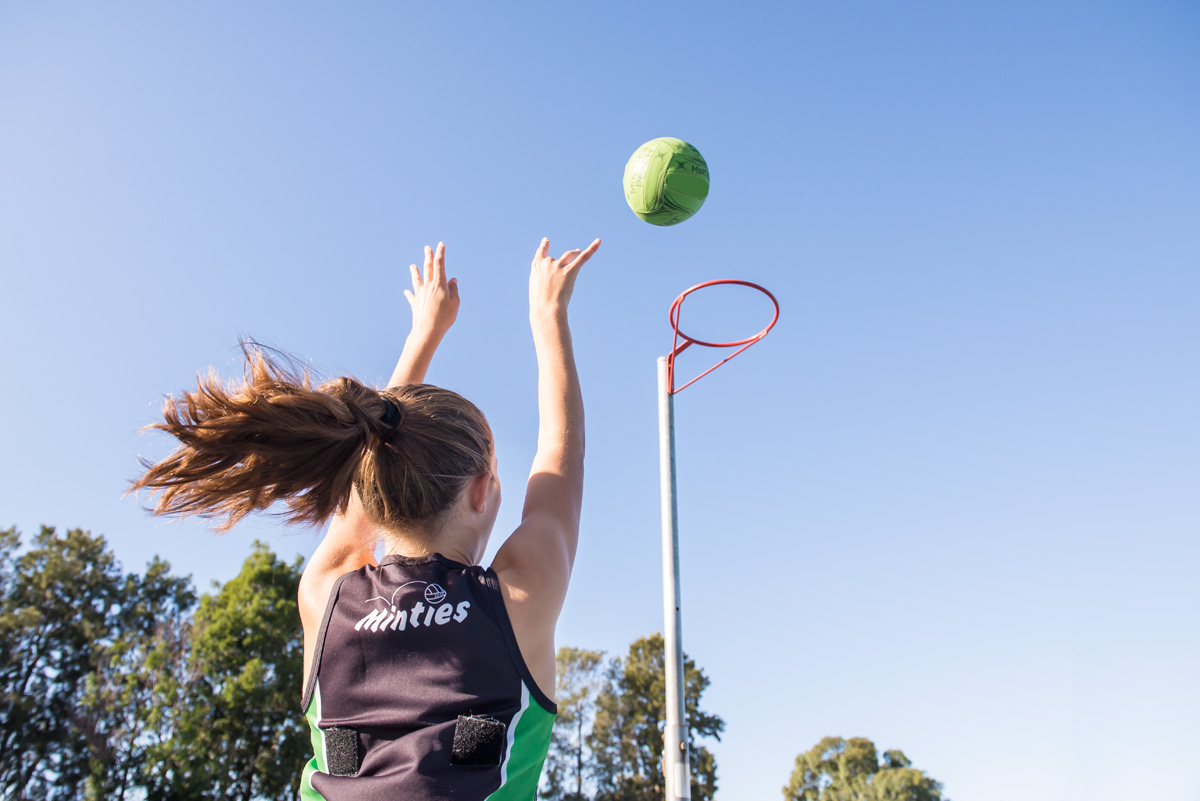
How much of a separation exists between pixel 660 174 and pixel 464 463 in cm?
516

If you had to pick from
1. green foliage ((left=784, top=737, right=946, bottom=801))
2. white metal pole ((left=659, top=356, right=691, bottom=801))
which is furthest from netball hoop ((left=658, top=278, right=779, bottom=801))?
green foliage ((left=784, top=737, right=946, bottom=801))

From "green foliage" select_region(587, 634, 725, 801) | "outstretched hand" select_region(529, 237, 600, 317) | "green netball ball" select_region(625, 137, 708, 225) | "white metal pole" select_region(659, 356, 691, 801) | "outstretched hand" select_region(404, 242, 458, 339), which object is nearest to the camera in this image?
"outstretched hand" select_region(529, 237, 600, 317)

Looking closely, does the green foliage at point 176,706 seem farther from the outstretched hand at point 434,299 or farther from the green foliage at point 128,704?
the outstretched hand at point 434,299

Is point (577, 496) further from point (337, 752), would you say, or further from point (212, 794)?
point (212, 794)

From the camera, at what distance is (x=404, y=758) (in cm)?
160

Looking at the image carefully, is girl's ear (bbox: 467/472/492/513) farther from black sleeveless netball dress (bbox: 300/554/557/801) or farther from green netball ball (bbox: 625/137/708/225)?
green netball ball (bbox: 625/137/708/225)

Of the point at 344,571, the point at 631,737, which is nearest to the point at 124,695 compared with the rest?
the point at 631,737

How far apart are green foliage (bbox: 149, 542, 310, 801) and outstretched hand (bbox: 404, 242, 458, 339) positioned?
22.6 metres

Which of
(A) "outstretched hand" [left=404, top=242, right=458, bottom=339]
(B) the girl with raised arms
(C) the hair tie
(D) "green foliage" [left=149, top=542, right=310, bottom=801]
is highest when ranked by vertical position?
(D) "green foliage" [left=149, top=542, right=310, bottom=801]

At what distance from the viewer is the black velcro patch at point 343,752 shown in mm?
1674

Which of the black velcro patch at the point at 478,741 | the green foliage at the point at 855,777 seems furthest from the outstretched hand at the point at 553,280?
the green foliage at the point at 855,777

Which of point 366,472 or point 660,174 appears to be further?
point 660,174

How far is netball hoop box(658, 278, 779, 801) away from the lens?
7.71 m

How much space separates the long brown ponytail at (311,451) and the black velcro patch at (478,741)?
530 millimetres
